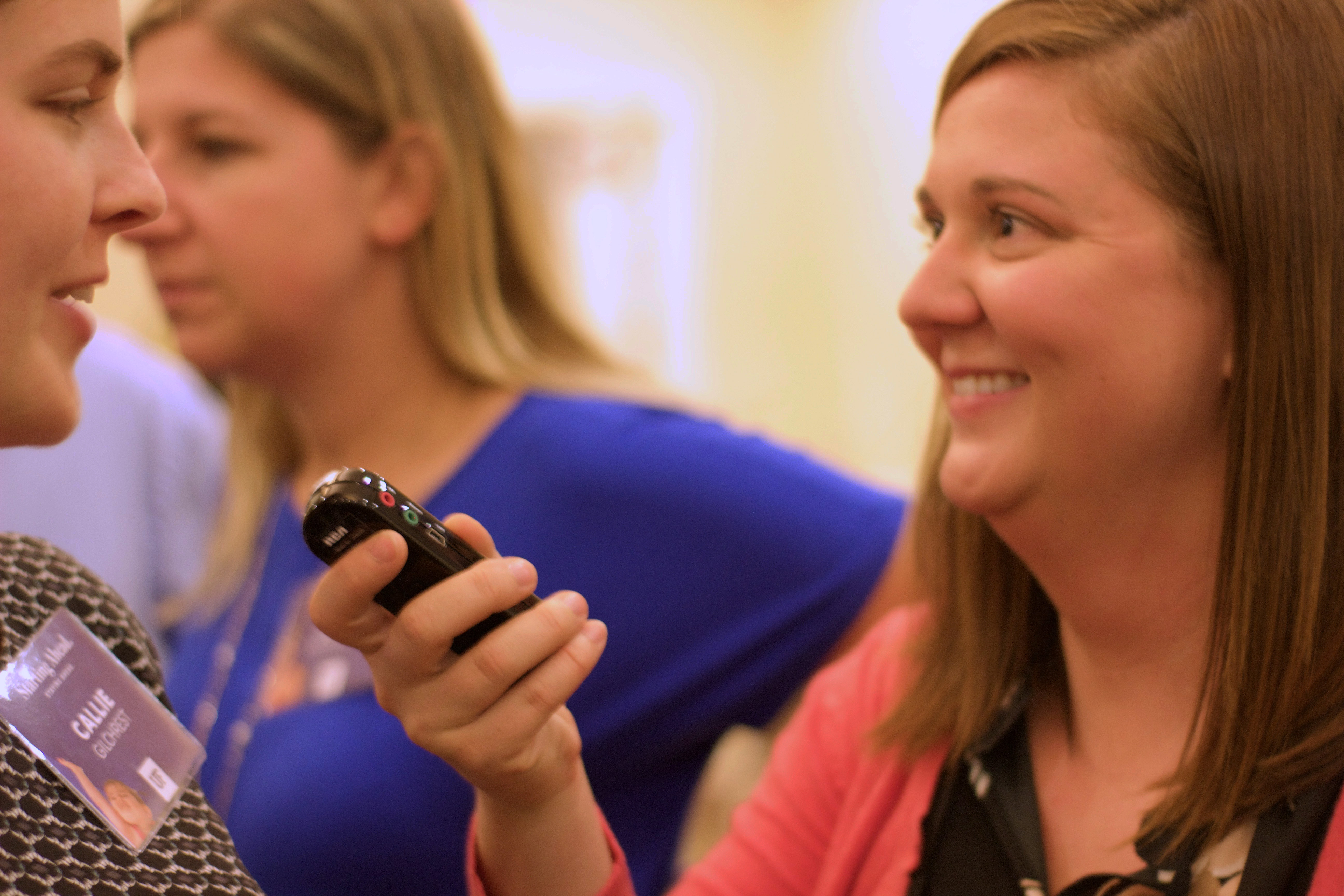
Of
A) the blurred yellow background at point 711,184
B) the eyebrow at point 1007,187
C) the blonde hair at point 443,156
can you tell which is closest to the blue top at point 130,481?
the blonde hair at point 443,156

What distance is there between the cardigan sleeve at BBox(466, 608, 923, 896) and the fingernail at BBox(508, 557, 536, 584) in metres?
0.42

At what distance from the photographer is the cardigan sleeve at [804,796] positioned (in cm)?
115

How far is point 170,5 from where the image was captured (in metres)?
1.54

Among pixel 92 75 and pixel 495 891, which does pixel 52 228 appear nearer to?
pixel 92 75

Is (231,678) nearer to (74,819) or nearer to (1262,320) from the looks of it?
(74,819)

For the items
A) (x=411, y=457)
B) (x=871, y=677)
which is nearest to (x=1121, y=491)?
(x=871, y=677)

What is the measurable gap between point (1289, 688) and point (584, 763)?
811mm

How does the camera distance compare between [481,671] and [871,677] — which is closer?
[481,671]

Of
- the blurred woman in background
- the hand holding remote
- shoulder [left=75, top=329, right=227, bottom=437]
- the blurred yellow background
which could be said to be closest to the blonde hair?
the blurred woman in background

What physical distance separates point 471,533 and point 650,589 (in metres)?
0.63

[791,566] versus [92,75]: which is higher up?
[92,75]

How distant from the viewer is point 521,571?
0.82m

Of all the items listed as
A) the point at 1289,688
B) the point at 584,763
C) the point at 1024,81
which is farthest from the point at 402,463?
the point at 1289,688

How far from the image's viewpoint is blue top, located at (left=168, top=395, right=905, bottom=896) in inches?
56.3
